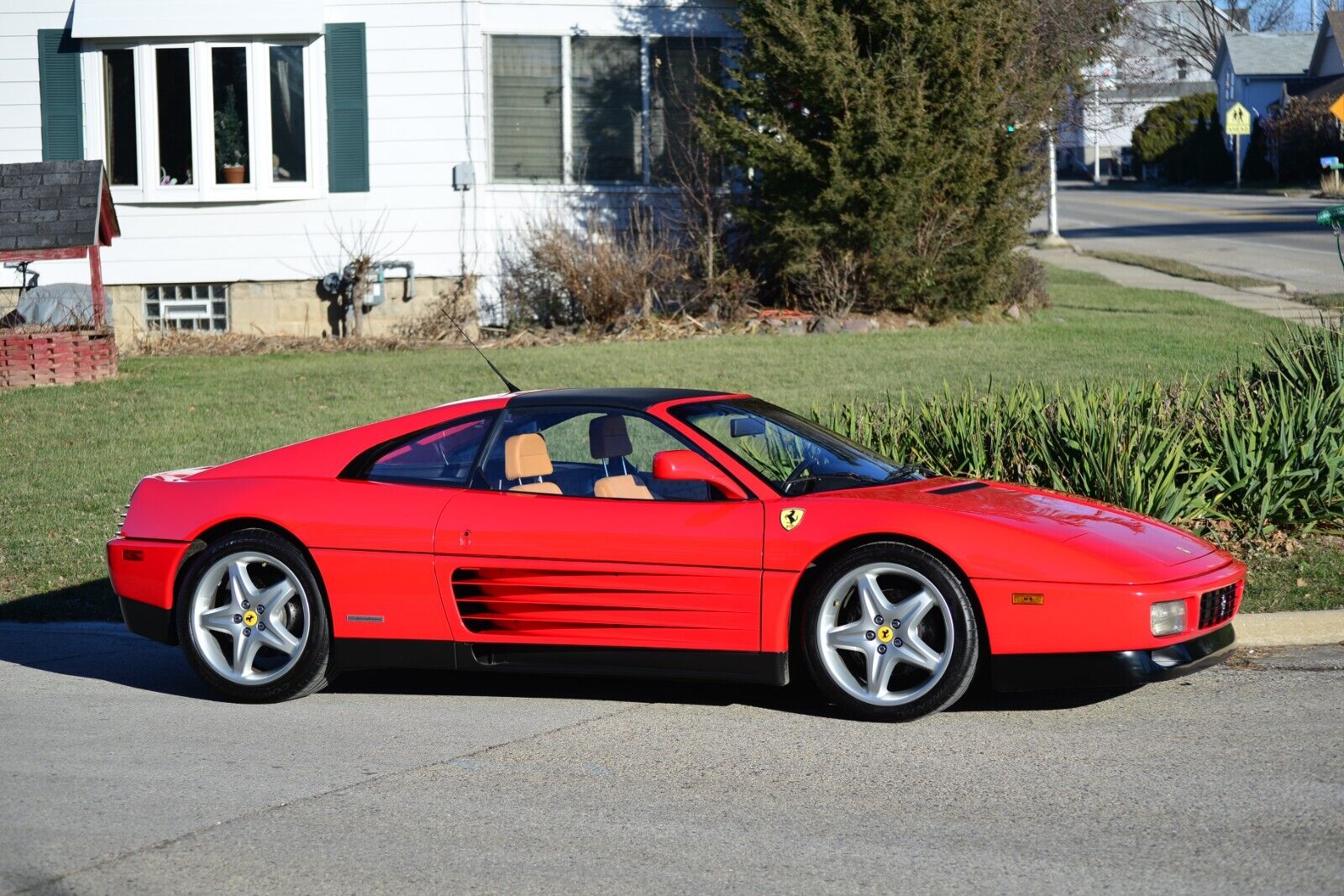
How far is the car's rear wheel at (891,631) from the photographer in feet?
18.7

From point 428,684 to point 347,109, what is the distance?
12978 millimetres

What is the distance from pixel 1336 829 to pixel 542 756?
2649 millimetres

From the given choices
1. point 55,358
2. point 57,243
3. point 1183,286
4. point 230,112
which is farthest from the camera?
point 1183,286

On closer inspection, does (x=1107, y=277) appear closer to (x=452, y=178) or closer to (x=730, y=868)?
(x=452, y=178)

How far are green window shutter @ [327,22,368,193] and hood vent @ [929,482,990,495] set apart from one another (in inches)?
531

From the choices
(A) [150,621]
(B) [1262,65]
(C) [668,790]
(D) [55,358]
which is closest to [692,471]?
(C) [668,790]

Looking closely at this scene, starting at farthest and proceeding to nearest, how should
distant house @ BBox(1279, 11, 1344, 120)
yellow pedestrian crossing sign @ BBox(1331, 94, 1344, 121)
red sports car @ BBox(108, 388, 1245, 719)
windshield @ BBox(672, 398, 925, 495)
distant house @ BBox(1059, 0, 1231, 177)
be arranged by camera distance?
distant house @ BBox(1279, 11, 1344, 120) → distant house @ BBox(1059, 0, 1231, 177) → yellow pedestrian crossing sign @ BBox(1331, 94, 1344, 121) → windshield @ BBox(672, 398, 925, 495) → red sports car @ BBox(108, 388, 1245, 719)

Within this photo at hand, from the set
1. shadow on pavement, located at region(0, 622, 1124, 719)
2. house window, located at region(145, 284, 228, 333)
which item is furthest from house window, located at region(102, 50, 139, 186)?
shadow on pavement, located at region(0, 622, 1124, 719)

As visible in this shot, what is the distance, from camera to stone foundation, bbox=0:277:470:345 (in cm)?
1897

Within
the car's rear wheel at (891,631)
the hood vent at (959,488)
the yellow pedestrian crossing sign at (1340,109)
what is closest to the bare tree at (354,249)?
Answer: the yellow pedestrian crossing sign at (1340,109)

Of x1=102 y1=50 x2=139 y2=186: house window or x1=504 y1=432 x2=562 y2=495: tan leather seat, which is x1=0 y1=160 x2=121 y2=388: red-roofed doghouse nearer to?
x1=102 y1=50 x2=139 y2=186: house window

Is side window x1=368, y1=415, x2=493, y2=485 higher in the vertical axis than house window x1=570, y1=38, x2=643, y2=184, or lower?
lower

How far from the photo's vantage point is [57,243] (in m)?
15.9

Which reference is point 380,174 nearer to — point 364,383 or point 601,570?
point 364,383
